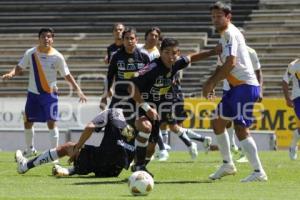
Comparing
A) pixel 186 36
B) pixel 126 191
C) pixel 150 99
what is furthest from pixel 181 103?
pixel 186 36

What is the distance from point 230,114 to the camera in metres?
11.7

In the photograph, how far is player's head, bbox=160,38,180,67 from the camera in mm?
11688

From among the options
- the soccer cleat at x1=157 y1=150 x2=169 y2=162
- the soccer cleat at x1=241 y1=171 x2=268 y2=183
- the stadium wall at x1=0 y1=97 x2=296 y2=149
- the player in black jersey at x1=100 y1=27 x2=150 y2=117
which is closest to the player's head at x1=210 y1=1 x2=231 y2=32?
the soccer cleat at x1=241 y1=171 x2=268 y2=183

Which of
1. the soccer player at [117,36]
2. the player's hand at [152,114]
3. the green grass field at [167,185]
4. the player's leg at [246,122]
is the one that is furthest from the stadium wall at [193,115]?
the player's hand at [152,114]

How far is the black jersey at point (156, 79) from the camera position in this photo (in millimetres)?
11781

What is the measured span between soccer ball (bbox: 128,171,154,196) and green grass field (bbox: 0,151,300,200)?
0.12m

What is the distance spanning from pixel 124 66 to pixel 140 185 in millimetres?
5276

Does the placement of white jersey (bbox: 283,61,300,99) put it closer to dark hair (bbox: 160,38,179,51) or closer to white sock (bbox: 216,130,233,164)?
white sock (bbox: 216,130,233,164)

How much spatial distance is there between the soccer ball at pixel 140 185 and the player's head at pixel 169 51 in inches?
90.4

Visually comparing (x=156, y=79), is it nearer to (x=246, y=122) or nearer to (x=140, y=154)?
(x=140, y=154)

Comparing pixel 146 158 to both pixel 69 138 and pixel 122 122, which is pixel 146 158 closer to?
pixel 122 122

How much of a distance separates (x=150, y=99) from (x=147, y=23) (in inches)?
882

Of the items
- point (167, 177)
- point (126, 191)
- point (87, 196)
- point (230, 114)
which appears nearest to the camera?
point (87, 196)

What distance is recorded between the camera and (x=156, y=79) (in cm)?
1185
